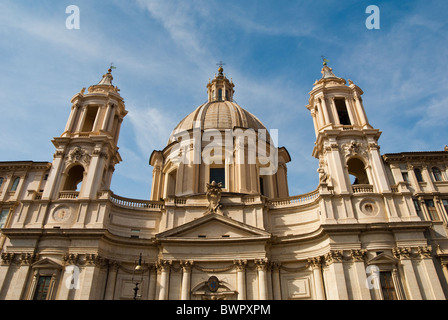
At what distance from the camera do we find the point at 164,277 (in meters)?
25.5

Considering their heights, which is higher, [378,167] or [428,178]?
[378,167]

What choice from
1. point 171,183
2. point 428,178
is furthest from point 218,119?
point 428,178

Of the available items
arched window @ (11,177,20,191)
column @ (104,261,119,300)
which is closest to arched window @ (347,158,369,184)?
column @ (104,261,119,300)

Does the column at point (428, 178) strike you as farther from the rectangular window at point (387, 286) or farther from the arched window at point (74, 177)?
the arched window at point (74, 177)

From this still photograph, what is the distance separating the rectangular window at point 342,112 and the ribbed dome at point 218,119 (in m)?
9.47

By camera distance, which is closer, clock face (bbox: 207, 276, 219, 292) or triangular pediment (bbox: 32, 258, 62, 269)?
triangular pediment (bbox: 32, 258, 62, 269)

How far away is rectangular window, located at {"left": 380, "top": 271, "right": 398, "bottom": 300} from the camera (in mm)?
22734

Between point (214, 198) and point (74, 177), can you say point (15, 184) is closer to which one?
point (74, 177)

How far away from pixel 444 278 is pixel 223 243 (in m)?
15.8

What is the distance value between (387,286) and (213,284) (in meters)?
12.2

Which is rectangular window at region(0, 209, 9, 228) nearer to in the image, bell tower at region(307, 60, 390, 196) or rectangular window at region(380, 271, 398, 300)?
bell tower at region(307, 60, 390, 196)

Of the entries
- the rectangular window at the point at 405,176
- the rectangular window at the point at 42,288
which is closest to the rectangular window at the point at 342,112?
the rectangular window at the point at 405,176

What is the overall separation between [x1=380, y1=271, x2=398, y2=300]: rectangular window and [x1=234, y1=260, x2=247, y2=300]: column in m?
9.58
